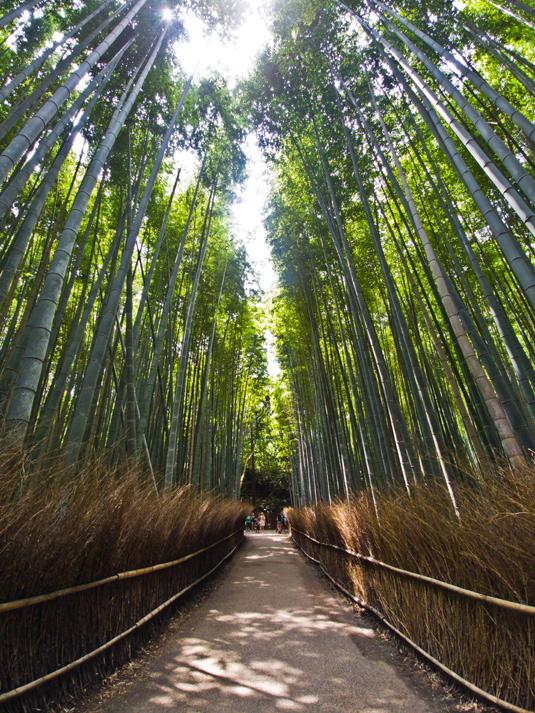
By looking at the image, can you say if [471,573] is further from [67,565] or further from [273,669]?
[67,565]

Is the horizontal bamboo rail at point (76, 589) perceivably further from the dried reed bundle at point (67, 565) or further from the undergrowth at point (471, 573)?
the undergrowth at point (471, 573)

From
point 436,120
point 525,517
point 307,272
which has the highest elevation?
point 307,272

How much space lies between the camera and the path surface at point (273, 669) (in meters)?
1.45

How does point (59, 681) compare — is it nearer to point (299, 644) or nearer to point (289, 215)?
point (299, 644)

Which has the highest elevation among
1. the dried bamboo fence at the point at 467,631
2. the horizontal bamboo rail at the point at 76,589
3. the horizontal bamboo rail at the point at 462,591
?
the horizontal bamboo rail at the point at 76,589

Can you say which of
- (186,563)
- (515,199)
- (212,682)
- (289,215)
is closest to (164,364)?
(186,563)

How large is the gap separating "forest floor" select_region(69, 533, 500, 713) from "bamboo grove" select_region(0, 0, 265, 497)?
1.16 m

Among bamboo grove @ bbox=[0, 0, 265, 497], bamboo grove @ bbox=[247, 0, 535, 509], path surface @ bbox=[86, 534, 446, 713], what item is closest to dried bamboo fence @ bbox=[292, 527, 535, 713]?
path surface @ bbox=[86, 534, 446, 713]

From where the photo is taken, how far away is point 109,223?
4.79 m

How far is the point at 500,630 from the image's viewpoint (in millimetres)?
1280

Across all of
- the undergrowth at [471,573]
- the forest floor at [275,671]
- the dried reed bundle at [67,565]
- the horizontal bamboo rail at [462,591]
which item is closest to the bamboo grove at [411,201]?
the undergrowth at [471,573]

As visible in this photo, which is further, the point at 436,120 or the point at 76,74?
the point at 436,120

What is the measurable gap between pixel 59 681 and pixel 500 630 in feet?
5.44

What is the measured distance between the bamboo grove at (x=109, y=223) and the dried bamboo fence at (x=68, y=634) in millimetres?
578
